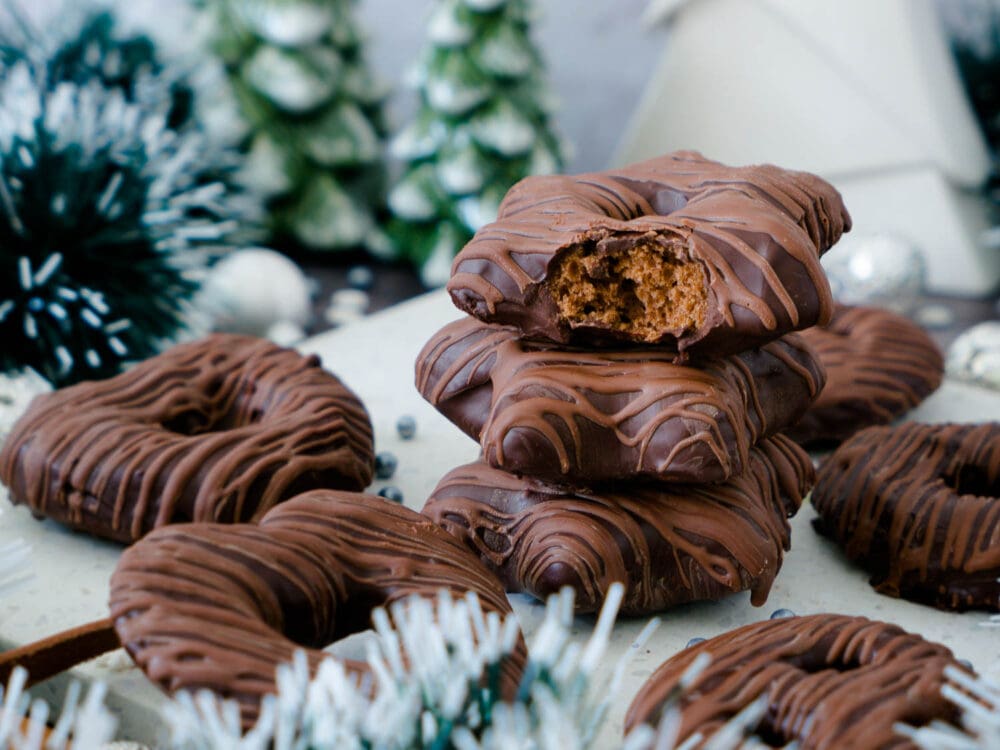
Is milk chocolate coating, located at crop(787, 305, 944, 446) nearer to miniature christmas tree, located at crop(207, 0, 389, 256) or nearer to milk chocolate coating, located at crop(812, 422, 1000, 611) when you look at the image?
milk chocolate coating, located at crop(812, 422, 1000, 611)

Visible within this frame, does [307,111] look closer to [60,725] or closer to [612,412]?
[612,412]

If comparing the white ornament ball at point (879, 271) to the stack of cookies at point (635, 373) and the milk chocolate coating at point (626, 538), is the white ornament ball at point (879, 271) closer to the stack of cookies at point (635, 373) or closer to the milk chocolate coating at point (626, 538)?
the stack of cookies at point (635, 373)

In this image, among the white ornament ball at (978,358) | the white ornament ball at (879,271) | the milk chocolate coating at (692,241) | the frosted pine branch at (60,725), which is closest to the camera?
the frosted pine branch at (60,725)

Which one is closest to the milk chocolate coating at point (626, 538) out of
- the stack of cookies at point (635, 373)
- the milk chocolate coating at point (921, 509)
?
the stack of cookies at point (635, 373)

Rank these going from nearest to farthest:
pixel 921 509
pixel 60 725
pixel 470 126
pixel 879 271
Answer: pixel 60 725 < pixel 921 509 < pixel 879 271 < pixel 470 126

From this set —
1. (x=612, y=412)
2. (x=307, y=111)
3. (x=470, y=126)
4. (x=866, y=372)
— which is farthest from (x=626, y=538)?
(x=307, y=111)

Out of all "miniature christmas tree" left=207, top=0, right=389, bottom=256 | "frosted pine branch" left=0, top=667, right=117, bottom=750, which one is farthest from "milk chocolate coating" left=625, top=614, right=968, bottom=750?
"miniature christmas tree" left=207, top=0, right=389, bottom=256
